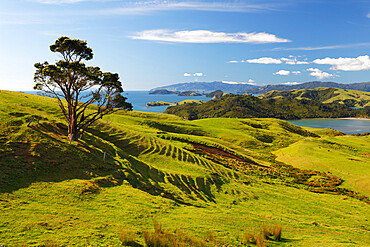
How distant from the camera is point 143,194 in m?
25.3

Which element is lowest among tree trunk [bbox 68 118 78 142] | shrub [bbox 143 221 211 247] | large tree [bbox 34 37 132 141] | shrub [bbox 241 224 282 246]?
shrub [bbox 241 224 282 246]

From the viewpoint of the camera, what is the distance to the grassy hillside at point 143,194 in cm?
1578

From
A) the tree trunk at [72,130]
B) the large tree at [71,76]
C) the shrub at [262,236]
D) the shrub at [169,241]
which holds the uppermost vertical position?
the large tree at [71,76]

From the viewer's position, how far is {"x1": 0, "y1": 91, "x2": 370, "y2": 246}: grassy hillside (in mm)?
15781

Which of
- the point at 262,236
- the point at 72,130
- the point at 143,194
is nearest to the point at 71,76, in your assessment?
the point at 72,130

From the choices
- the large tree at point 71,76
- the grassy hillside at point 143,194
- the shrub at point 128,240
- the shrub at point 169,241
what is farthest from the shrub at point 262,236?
the large tree at point 71,76

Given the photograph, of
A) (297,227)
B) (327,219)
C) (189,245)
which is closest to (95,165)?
(189,245)

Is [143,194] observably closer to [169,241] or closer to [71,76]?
[169,241]

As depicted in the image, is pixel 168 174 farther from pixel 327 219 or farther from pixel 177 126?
pixel 177 126

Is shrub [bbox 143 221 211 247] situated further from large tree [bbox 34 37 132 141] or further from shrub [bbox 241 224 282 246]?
large tree [bbox 34 37 132 141]

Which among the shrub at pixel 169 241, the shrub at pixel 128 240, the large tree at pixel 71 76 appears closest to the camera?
the shrub at pixel 169 241

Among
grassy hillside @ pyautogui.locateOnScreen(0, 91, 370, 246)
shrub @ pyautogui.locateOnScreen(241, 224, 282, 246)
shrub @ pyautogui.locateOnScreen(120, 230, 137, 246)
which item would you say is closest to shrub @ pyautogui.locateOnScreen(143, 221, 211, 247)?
shrub @ pyautogui.locateOnScreen(120, 230, 137, 246)

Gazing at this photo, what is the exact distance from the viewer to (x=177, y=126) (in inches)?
3991

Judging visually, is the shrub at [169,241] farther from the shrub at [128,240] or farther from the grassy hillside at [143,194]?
the grassy hillside at [143,194]
